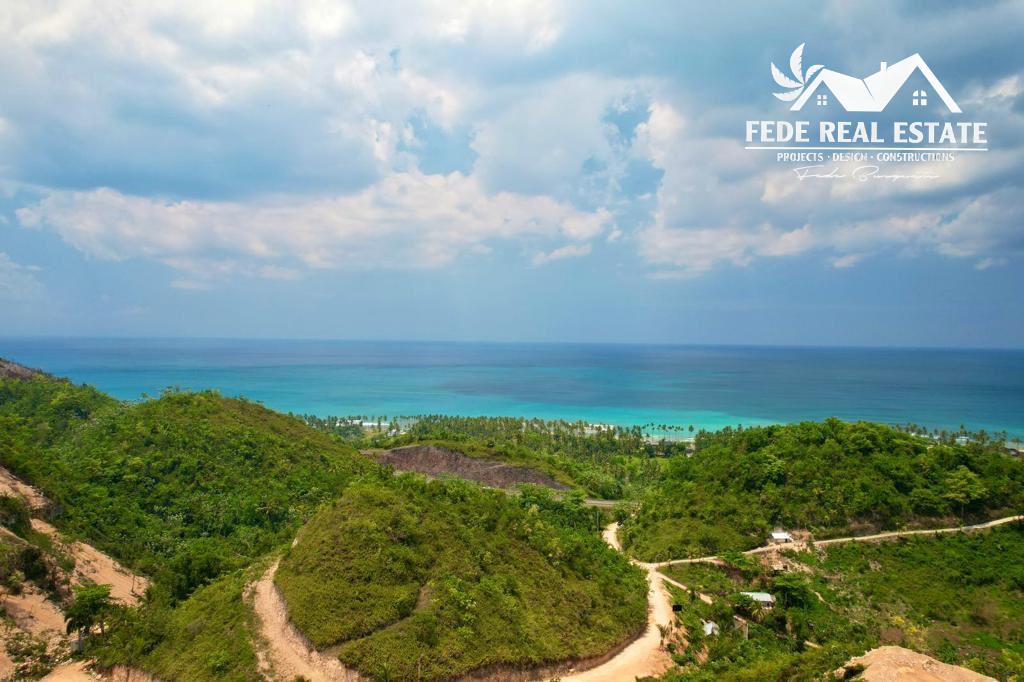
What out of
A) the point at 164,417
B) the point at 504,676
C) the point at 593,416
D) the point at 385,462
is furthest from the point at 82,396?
the point at 593,416

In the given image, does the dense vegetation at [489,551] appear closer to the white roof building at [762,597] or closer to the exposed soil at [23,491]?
the white roof building at [762,597]

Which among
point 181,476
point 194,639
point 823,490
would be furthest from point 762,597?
point 181,476

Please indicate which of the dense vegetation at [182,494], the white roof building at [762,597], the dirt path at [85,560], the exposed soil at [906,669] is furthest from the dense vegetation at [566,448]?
the exposed soil at [906,669]

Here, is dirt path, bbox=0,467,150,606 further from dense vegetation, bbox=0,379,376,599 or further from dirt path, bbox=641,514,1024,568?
dirt path, bbox=641,514,1024,568

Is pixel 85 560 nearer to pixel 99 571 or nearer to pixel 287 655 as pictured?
pixel 99 571

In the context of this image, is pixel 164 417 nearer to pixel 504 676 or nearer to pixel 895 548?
pixel 504 676

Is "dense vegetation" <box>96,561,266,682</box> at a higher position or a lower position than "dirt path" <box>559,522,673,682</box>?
higher

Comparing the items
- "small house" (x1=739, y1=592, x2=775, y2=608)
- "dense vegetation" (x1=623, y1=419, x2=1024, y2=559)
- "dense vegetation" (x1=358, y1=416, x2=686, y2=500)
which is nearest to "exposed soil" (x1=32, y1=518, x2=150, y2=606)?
"dense vegetation" (x1=623, y1=419, x2=1024, y2=559)
